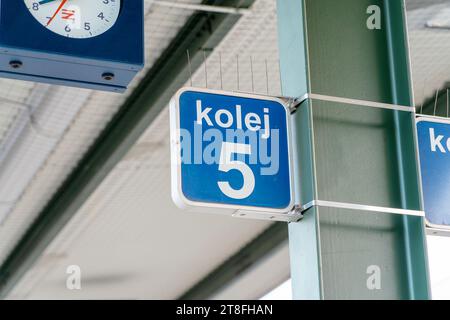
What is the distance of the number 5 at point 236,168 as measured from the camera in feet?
13.6

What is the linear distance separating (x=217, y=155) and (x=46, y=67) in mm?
834

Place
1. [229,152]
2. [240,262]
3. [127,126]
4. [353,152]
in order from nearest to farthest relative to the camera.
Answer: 1. [229,152]
2. [353,152]
3. [127,126]
4. [240,262]

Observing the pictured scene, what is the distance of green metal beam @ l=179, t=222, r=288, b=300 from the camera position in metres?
10.9

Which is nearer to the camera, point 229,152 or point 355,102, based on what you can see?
point 229,152

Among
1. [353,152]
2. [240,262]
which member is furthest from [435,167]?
[240,262]

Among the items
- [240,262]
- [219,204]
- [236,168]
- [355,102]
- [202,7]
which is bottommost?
[219,204]

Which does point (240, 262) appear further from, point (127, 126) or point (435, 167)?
point (435, 167)

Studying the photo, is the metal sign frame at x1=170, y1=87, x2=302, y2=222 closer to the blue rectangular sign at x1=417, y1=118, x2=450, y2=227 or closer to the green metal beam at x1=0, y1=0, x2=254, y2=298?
the blue rectangular sign at x1=417, y1=118, x2=450, y2=227

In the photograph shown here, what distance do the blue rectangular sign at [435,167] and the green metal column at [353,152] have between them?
17 centimetres

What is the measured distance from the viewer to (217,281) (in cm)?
1219

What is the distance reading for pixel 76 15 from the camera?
4.30 metres

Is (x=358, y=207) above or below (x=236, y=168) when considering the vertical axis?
below

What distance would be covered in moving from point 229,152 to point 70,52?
81 centimetres
